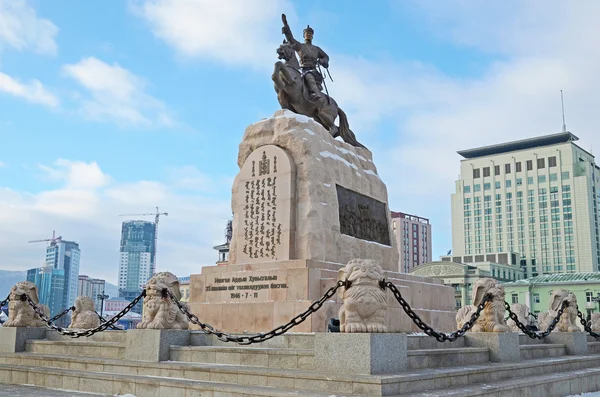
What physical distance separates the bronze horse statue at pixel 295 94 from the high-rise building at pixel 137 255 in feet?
480

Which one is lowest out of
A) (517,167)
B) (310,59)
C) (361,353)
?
(361,353)

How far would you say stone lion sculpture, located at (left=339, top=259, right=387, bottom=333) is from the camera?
260 inches

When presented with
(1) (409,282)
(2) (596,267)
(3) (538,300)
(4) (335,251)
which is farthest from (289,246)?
(2) (596,267)

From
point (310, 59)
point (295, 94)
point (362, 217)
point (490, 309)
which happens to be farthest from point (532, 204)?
point (490, 309)

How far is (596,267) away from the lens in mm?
85875

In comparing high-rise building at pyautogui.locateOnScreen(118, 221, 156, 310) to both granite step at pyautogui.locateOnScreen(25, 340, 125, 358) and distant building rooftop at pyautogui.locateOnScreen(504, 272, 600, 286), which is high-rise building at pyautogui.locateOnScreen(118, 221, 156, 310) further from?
granite step at pyautogui.locateOnScreen(25, 340, 125, 358)

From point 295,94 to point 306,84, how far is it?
0.52 meters

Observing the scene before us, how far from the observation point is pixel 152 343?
8.41 m

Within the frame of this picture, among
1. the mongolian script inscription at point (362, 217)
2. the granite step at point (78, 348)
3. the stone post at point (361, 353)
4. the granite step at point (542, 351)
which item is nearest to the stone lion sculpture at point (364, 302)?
the stone post at point (361, 353)

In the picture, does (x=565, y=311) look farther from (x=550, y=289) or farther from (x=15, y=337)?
(x=550, y=289)

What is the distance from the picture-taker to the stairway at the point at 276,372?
6.28m

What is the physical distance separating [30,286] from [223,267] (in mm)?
3648

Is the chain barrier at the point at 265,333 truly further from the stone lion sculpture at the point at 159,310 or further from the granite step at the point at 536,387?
the granite step at the point at 536,387

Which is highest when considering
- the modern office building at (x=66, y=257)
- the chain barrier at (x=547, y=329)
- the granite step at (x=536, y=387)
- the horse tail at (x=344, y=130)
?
the modern office building at (x=66, y=257)
